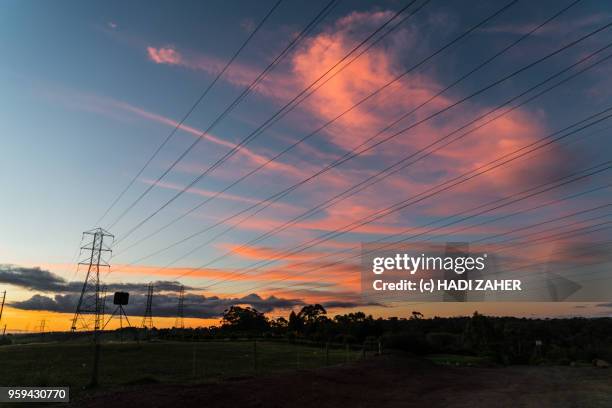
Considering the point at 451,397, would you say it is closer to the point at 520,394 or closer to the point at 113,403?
the point at 520,394

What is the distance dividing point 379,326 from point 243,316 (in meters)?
82.8

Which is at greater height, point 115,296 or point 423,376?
point 115,296

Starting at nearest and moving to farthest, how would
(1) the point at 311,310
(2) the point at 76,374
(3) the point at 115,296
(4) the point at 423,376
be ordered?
1. (2) the point at 76,374
2. (4) the point at 423,376
3. (3) the point at 115,296
4. (1) the point at 311,310

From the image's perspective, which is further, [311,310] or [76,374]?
[311,310]

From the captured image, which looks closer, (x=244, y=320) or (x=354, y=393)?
(x=354, y=393)

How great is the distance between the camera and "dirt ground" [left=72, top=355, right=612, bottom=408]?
1836cm

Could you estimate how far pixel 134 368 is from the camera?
109ft

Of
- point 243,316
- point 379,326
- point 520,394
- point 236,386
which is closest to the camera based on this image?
point 236,386

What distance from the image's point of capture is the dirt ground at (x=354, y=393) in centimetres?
1836

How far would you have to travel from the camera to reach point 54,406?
17875 mm

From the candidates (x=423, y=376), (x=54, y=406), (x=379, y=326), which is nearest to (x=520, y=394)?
(x=423, y=376)

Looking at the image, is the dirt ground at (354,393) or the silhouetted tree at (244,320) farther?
the silhouetted tree at (244,320)

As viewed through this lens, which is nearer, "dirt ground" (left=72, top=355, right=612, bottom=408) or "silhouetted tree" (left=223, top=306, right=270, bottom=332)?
"dirt ground" (left=72, top=355, right=612, bottom=408)

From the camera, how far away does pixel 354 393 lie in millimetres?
21922
